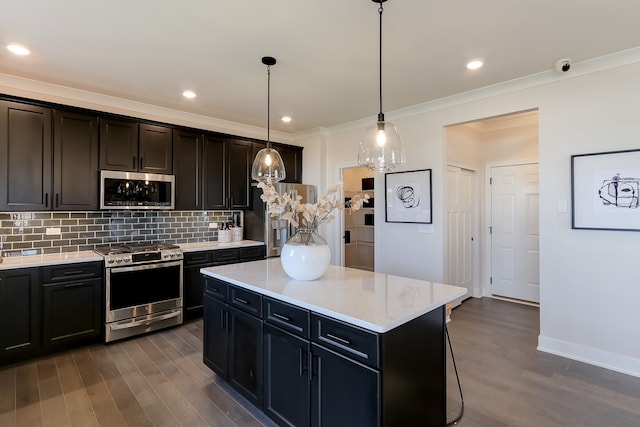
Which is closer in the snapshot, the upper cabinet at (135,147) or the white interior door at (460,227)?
the upper cabinet at (135,147)

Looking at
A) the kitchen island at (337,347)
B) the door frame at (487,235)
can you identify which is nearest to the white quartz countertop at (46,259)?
the kitchen island at (337,347)

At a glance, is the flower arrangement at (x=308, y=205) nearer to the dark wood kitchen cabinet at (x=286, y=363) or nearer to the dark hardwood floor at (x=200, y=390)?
the dark wood kitchen cabinet at (x=286, y=363)

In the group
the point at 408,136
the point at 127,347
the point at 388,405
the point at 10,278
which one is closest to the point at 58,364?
the point at 127,347

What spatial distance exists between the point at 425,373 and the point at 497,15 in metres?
2.35

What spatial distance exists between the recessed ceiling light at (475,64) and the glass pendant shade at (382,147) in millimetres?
1348

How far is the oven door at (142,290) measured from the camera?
3.33m

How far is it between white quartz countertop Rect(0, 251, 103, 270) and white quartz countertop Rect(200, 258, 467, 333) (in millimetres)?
1582

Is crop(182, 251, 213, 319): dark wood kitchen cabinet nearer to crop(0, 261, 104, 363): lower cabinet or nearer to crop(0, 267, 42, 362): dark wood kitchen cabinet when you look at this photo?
crop(0, 261, 104, 363): lower cabinet

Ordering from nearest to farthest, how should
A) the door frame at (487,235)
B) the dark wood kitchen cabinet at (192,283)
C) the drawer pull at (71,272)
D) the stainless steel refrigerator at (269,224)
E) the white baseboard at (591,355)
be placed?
the white baseboard at (591,355), the drawer pull at (71,272), the dark wood kitchen cabinet at (192,283), the stainless steel refrigerator at (269,224), the door frame at (487,235)

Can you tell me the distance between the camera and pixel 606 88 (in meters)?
2.84

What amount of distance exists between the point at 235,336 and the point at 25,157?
2.74 metres

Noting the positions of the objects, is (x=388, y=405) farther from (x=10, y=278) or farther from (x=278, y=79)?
(x=10, y=278)

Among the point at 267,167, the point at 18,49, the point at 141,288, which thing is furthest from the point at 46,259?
the point at 267,167

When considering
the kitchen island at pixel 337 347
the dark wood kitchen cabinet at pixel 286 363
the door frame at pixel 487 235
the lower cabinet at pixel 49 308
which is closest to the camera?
the kitchen island at pixel 337 347
